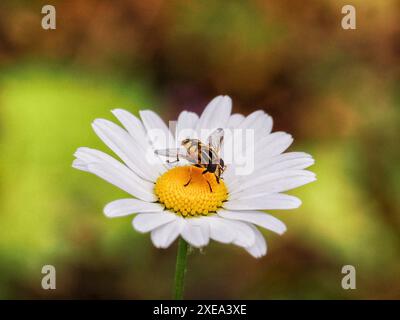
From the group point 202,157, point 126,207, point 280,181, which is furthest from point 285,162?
point 126,207

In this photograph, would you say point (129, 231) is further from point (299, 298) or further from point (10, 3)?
point (10, 3)

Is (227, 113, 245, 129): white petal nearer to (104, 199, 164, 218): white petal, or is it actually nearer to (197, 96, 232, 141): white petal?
(197, 96, 232, 141): white petal

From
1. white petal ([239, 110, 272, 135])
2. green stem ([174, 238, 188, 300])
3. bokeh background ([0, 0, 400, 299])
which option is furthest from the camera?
bokeh background ([0, 0, 400, 299])

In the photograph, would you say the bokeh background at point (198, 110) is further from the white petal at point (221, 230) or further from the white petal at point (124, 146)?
the white petal at point (221, 230)

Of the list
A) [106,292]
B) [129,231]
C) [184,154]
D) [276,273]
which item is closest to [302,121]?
[276,273]

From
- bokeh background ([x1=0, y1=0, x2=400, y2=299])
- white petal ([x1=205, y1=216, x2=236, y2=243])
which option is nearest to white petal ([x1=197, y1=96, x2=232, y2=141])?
white petal ([x1=205, y1=216, x2=236, y2=243])

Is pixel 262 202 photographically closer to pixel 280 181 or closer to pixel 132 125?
pixel 280 181

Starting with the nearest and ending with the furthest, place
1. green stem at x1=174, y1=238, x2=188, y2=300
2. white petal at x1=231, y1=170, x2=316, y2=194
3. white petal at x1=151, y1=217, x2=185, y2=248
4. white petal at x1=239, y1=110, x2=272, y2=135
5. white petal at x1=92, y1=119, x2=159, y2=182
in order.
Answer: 1. white petal at x1=151, y1=217, x2=185, y2=248
2. green stem at x1=174, y1=238, x2=188, y2=300
3. white petal at x1=231, y1=170, x2=316, y2=194
4. white petal at x1=92, y1=119, x2=159, y2=182
5. white petal at x1=239, y1=110, x2=272, y2=135

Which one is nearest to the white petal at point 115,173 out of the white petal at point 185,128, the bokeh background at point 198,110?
the white petal at point 185,128
